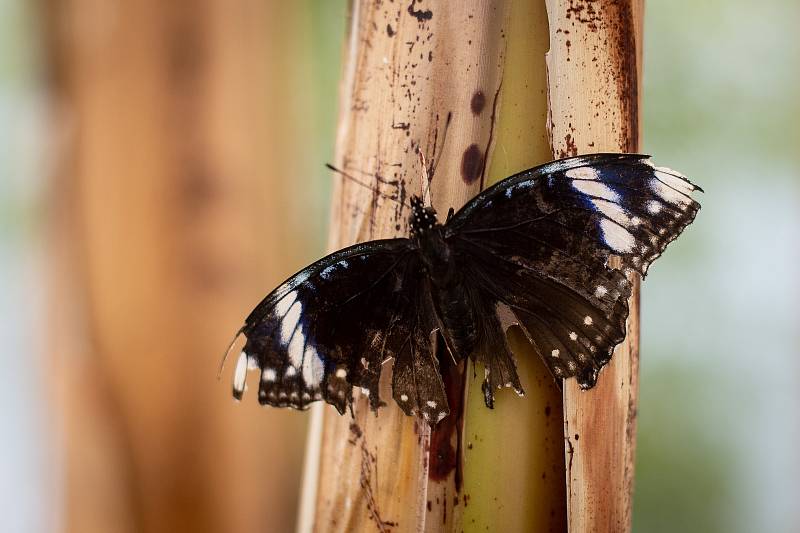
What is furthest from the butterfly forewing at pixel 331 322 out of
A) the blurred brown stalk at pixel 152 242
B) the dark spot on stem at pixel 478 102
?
the blurred brown stalk at pixel 152 242

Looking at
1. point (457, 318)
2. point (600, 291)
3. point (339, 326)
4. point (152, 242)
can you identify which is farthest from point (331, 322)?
point (152, 242)

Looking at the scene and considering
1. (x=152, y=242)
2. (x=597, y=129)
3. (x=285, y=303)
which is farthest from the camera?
(x=152, y=242)

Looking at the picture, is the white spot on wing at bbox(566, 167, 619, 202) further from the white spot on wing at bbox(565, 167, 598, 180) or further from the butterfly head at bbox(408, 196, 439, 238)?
the butterfly head at bbox(408, 196, 439, 238)

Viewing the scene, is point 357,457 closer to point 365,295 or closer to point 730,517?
point 365,295

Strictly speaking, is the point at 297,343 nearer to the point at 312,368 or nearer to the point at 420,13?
the point at 312,368

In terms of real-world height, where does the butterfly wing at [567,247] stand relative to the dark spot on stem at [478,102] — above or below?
below

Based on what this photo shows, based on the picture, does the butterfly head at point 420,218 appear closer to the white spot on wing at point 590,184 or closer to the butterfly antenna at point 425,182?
the butterfly antenna at point 425,182
